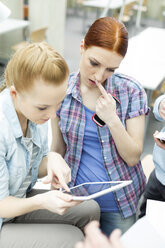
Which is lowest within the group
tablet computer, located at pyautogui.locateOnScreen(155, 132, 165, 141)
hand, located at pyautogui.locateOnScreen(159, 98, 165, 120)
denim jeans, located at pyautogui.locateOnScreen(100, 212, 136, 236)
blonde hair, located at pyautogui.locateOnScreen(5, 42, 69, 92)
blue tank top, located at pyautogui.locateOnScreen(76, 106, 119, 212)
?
denim jeans, located at pyautogui.locateOnScreen(100, 212, 136, 236)

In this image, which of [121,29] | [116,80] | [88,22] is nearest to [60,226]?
[116,80]

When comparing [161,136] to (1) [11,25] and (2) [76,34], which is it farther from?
(2) [76,34]

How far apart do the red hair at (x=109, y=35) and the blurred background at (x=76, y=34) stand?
40cm

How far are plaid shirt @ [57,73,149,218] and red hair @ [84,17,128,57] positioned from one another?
22cm

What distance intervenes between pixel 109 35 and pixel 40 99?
1.47 ft

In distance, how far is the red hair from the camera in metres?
1.21

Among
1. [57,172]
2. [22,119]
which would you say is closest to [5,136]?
[22,119]

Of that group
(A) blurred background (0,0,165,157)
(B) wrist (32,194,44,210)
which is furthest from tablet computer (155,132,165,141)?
(A) blurred background (0,0,165,157)

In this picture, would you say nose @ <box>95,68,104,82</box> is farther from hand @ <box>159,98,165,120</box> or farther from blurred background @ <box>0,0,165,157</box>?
blurred background @ <box>0,0,165,157</box>

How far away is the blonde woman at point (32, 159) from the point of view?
3.26 ft

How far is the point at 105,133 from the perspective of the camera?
139cm

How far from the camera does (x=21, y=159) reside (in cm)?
116

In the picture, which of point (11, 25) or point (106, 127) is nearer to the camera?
point (106, 127)

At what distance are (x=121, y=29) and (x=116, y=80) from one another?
0.90 feet
